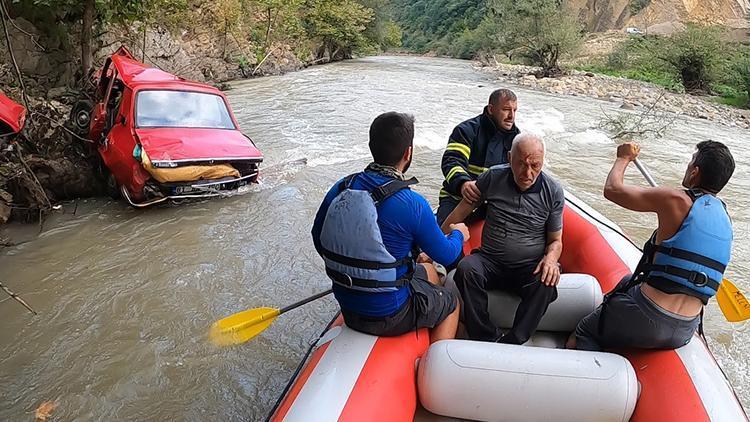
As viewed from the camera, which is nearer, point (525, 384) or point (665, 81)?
point (525, 384)

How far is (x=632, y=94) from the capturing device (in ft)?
56.5

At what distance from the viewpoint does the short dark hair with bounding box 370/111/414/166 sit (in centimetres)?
221

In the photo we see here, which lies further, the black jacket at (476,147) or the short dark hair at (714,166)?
the black jacket at (476,147)

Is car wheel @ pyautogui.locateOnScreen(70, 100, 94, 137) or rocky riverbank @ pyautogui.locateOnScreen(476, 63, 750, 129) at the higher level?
car wheel @ pyautogui.locateOnScreen(70, 100, 94, 137)

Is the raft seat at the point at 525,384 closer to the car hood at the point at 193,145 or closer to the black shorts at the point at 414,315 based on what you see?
the black shorts at the point at 414,315

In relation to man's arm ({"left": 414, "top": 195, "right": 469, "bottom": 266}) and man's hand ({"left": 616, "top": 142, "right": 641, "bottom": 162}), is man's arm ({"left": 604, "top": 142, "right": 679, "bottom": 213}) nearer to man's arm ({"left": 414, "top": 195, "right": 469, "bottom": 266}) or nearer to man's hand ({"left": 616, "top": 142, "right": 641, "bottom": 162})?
man's hand ({"left": 616, "top": 142, "right": 641, "bottom": 162})

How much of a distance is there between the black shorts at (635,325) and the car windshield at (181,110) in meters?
5.10

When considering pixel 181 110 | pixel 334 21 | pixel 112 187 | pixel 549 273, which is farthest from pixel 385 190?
pixel 334 21

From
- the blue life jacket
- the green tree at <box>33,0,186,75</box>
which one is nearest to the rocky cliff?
the green tree at <box>33,0,186,75</box>

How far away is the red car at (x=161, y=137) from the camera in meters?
5.47

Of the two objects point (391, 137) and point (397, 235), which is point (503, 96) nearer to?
point (391, 137)

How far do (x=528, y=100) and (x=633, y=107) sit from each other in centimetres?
282

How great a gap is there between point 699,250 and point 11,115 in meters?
5.16

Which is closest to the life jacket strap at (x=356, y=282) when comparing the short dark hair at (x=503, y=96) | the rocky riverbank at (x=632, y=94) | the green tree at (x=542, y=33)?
the short dark hair at (x=503, y=96)
